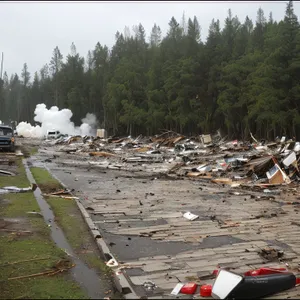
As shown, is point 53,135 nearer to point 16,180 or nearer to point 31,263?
point 16,180

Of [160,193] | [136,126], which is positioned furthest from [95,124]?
[160,193]

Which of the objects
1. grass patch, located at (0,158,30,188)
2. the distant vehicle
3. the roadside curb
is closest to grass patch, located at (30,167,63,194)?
grass patch, located at (0,158,30,188)

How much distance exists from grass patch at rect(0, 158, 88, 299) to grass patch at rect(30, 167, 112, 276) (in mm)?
364

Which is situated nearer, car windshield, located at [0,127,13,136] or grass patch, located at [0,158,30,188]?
grass patch, located at [0,158,30,188]

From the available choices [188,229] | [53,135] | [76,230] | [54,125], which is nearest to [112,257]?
[76,230]

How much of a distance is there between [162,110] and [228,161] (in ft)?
135

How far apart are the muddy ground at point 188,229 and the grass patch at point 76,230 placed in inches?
13.8

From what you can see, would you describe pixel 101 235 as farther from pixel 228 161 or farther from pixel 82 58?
pixel 82 58

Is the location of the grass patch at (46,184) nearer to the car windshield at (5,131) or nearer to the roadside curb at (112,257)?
the roadside curb at (112,257)

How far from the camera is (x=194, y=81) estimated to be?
5391 centimetres

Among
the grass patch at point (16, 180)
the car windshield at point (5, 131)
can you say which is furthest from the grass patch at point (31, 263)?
the car windshield at point (5, 131)

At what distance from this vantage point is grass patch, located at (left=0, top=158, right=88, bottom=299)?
184 inches

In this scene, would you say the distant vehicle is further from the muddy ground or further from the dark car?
the muddy ground

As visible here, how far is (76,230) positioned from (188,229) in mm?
2327
